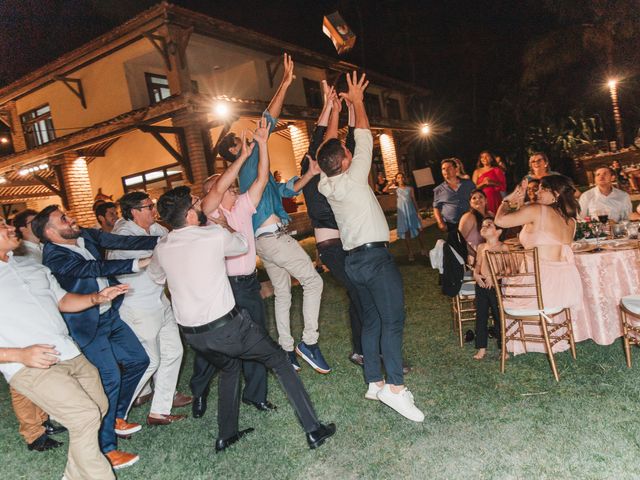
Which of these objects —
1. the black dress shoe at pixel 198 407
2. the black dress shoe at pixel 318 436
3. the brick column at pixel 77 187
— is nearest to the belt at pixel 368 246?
the black dress shoe at pixel 318 436

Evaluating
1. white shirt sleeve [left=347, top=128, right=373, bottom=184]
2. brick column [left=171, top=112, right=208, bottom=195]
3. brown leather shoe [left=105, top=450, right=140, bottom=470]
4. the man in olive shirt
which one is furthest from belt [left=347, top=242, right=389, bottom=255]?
brick column [left=171, top=112, right=208, bottom=195]

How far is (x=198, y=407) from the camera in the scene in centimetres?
381

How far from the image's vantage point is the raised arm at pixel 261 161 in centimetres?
330

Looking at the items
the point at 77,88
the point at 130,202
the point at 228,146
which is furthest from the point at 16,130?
the point at 228,146

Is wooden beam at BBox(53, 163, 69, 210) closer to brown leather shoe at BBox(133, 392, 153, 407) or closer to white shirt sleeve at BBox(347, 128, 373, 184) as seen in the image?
brown leather shoe at BBox(133, 392, 153, 407)

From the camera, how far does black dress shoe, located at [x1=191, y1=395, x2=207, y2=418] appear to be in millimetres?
3811

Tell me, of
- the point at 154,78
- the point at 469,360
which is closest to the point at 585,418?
the point at 469,360

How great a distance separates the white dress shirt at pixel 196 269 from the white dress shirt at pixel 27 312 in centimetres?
64

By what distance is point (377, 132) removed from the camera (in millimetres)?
21016

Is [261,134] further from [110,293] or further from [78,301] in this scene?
[78,301]

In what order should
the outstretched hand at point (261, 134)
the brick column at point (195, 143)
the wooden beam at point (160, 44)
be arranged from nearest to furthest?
the outstretched hand at point (261, 134) < the wooden beam at point (160, 44) < the brick column at point (195, 143)

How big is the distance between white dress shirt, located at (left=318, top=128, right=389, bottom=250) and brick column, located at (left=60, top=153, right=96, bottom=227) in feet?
39.5

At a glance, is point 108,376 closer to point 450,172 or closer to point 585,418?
point 585,418

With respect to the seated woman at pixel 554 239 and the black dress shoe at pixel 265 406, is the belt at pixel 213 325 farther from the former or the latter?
the seated woman at pixel 554 239
